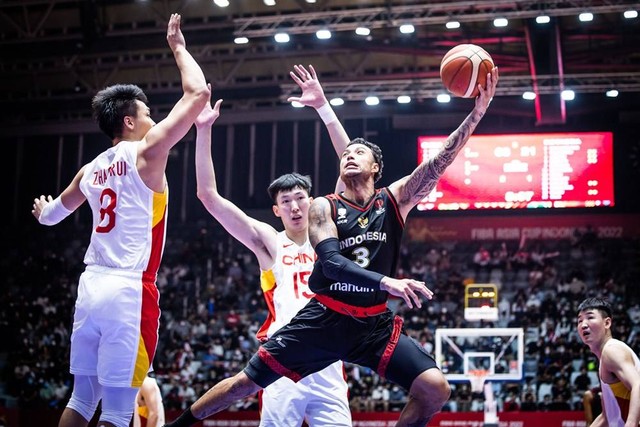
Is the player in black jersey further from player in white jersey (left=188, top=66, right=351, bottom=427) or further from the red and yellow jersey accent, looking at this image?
the red and yellow jersey accent

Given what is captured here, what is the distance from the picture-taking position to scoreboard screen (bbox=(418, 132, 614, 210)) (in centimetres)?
1983

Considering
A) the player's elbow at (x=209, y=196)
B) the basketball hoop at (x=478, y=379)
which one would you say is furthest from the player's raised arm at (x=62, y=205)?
the basketball hoop at (x=478, y=379)

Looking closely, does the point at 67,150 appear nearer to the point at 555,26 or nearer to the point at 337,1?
the point at 337,1

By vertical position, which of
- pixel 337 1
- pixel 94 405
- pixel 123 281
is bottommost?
pixel 94 405

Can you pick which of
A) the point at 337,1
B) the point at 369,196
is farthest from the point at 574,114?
the point at 369,196

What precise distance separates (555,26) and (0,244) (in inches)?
674

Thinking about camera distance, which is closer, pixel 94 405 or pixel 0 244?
pixel 94 405

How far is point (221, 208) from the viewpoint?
6312 millimetres

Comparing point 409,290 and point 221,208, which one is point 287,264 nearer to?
point 221,208

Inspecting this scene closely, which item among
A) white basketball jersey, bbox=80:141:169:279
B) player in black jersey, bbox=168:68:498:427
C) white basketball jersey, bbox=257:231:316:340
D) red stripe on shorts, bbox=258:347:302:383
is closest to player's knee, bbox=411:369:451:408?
player in black jersey, bbox=168:68:498:427

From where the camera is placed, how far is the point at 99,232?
4.82 metres

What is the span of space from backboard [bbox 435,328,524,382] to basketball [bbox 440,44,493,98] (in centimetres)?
943

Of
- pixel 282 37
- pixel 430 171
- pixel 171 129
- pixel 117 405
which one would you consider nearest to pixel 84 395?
pixel 117 405

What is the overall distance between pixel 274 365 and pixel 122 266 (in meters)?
1.20
